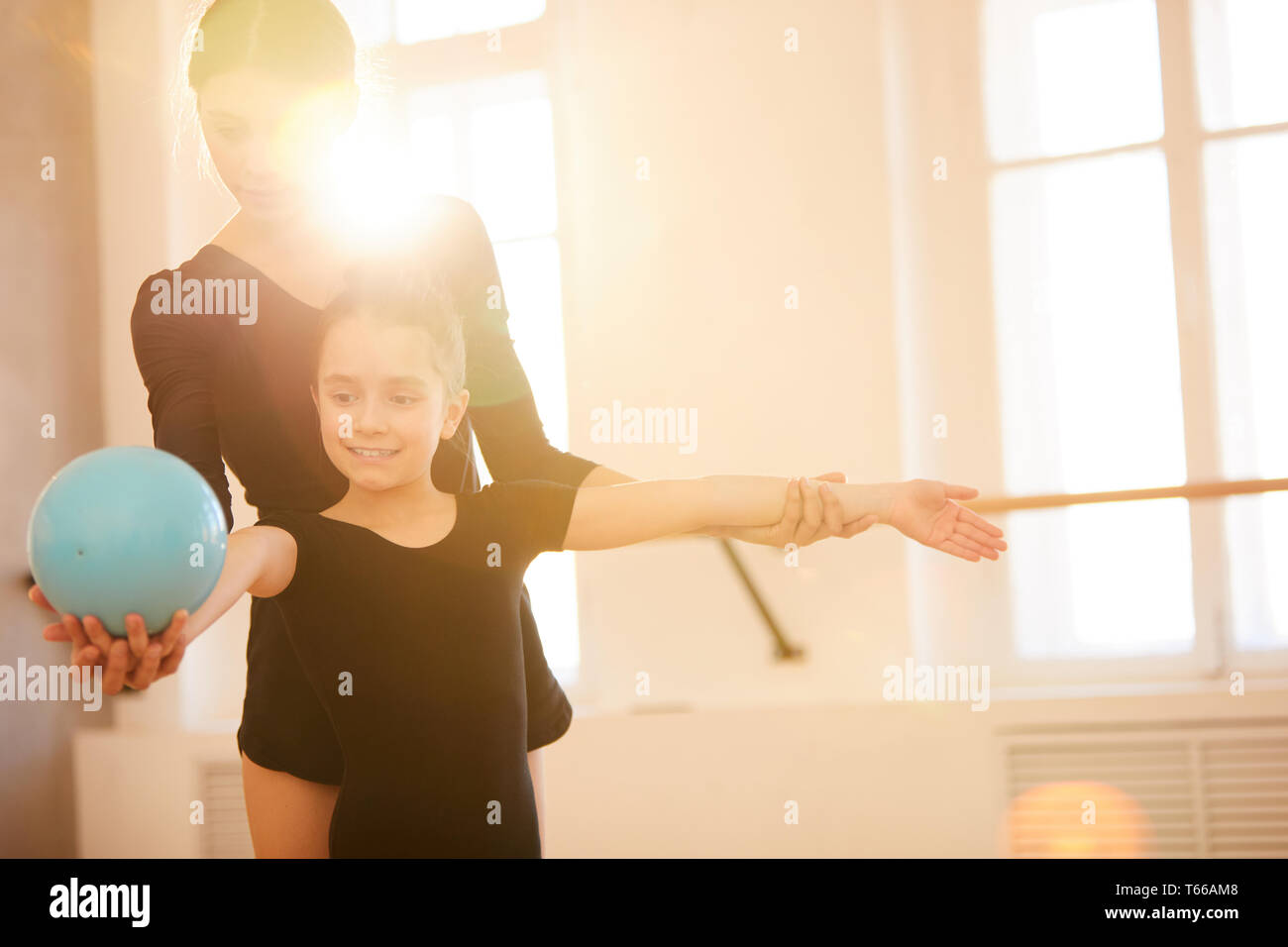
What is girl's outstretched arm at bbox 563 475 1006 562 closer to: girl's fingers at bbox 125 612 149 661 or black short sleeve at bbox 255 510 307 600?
black short sleeve at bbox 255 510 307 600

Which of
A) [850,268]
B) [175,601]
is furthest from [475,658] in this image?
A: [850,268]

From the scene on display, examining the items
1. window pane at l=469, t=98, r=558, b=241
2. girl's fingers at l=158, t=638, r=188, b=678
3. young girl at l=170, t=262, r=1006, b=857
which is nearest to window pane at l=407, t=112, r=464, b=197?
window pane at l=469, t=98, r=558, b=241

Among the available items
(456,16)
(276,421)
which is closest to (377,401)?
(276,421)

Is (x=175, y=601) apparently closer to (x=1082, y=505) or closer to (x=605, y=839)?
(x=605, y=839)

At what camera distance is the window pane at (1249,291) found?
111 inches

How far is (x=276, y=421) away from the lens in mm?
1741

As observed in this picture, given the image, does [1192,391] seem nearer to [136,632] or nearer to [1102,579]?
[1102,579]

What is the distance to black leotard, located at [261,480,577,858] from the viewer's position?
59.4 inches

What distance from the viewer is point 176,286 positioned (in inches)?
71.3

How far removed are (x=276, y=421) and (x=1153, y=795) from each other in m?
2.05

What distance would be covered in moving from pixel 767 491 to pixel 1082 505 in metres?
1.55

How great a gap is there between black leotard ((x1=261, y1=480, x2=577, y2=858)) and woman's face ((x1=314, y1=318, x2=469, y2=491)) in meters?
0.09
